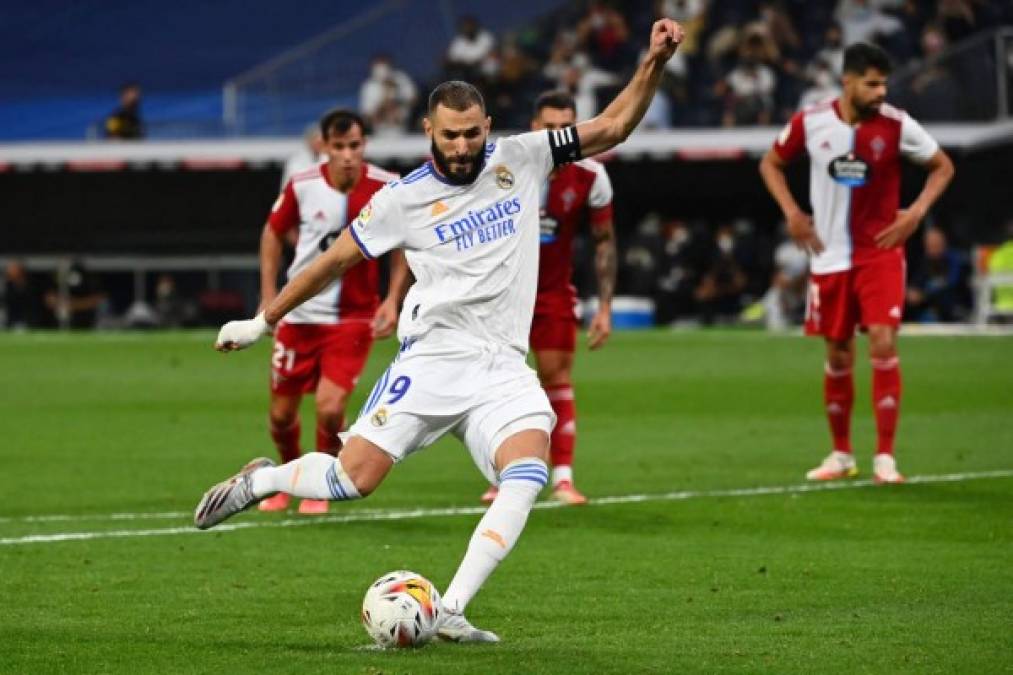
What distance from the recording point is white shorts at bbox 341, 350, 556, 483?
768cm

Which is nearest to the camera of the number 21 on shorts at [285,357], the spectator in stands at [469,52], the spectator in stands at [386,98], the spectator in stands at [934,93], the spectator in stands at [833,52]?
the number 21 on shorts at [285,357]

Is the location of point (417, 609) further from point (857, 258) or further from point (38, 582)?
point (857, 258)

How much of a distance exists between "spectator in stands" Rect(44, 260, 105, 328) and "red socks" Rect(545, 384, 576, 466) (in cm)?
2379

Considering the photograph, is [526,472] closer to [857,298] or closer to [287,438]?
[287,438]

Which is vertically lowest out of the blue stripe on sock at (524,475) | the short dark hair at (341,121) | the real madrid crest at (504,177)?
the blue stripe on sock at (524,475)

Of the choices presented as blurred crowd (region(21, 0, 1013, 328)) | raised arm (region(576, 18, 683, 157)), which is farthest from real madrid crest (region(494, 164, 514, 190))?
blurred crowd (region(21, 0, 1013, 328))

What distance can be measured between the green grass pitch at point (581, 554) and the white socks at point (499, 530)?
22 cm

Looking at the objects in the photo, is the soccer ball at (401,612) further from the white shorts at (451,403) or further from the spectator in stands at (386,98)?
the spectator in stands at (386,98)

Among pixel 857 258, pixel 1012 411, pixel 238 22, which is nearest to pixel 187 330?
pixel 238 22

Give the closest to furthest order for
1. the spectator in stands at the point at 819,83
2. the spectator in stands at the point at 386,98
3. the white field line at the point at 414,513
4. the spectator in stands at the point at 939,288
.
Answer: the white field line at the point at 414,513 → the spectator in stands at the point at 939,288 → the spectator in stands at the point at 819,83 → the spectator in stands at the point at 386,98

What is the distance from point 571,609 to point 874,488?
15.4 feet

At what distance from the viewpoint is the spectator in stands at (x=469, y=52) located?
34.8 meters

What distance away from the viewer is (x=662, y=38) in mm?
7707

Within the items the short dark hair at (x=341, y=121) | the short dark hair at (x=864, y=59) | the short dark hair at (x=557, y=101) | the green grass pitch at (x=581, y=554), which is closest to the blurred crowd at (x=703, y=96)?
the green grass pitch at (x=581, y=554)
